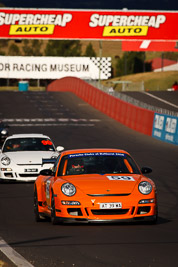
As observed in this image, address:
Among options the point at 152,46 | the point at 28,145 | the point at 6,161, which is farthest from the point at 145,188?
the point at 152,46

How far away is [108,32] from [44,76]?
23706 mm

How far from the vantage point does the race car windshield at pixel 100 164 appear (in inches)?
451

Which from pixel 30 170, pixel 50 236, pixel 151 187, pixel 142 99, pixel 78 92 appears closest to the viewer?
pixel 50 236

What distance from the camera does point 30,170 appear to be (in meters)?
18.2

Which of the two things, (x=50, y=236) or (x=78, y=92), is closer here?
(x=50, y=236)

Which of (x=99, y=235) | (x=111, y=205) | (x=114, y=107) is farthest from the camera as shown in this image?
(x=114, y=107)

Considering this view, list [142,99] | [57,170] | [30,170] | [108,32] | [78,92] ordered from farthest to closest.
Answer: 1. [108,32]
2. [78,92]
3. [142,99]
4. [30,170]
5. [57,170]

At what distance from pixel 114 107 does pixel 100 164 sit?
121ft

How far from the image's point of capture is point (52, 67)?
350ft

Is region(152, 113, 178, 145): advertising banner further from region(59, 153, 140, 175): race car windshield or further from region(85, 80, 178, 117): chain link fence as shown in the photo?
region(59, 153, 140, 175): race car windshield

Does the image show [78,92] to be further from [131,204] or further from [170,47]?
[131,204]

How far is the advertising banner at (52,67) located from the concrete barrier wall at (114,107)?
31.7 metres

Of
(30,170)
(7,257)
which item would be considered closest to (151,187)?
(7,257)

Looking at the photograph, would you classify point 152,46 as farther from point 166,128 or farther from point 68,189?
point 68,189
